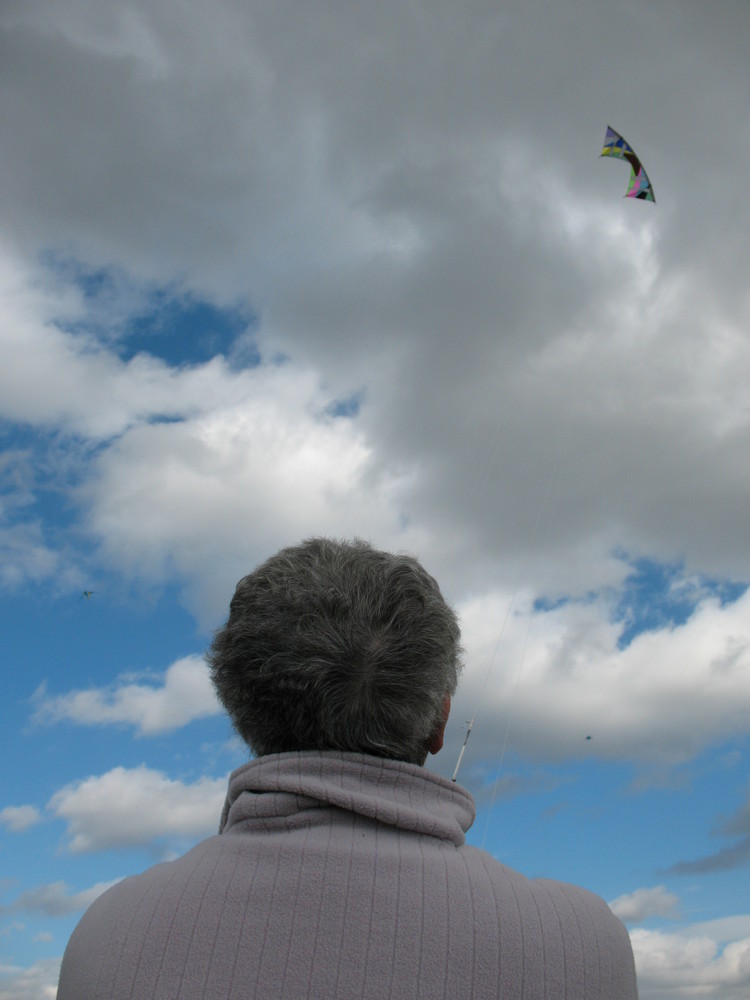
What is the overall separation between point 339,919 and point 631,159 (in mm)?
27572

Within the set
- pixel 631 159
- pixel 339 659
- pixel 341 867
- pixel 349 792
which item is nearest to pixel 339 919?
pixel 341 867

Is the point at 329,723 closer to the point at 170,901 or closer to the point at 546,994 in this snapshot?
the point at 170,901

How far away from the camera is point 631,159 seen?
86.9ft

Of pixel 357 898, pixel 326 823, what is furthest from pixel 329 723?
pixel 357 898

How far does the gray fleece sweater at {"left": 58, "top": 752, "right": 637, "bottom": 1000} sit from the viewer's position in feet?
7.80

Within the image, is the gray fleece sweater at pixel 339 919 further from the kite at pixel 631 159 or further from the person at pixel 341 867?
the kite at pixel 631 159

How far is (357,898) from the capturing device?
96.6 inches

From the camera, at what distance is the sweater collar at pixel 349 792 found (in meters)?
2.62

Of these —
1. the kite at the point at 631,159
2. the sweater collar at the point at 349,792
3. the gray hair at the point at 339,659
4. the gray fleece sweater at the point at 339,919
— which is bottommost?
the gray fleece sweater at the point at 339,919

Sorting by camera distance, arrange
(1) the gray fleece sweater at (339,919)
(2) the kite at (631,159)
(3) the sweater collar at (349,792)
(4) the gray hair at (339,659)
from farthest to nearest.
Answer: (2) the kite at (631,159)
(4) the gray hair at (339,659)
(3) the sweater collar at (349,792)
(1) the gray fleece sweater at (339,919)

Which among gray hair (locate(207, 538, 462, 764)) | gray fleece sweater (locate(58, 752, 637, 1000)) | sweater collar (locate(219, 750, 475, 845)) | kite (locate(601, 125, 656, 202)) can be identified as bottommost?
gray fleece sweater (locate(58, 752, 637, 1000))

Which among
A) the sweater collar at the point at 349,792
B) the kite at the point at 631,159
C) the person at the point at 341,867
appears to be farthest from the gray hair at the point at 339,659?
the kite at the point at 631,159

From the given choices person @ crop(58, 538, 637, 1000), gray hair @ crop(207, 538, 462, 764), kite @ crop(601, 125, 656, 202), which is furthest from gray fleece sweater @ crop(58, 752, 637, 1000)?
kite @ crop(601, 125, 656, 202)

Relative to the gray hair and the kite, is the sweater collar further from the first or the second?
the kite
